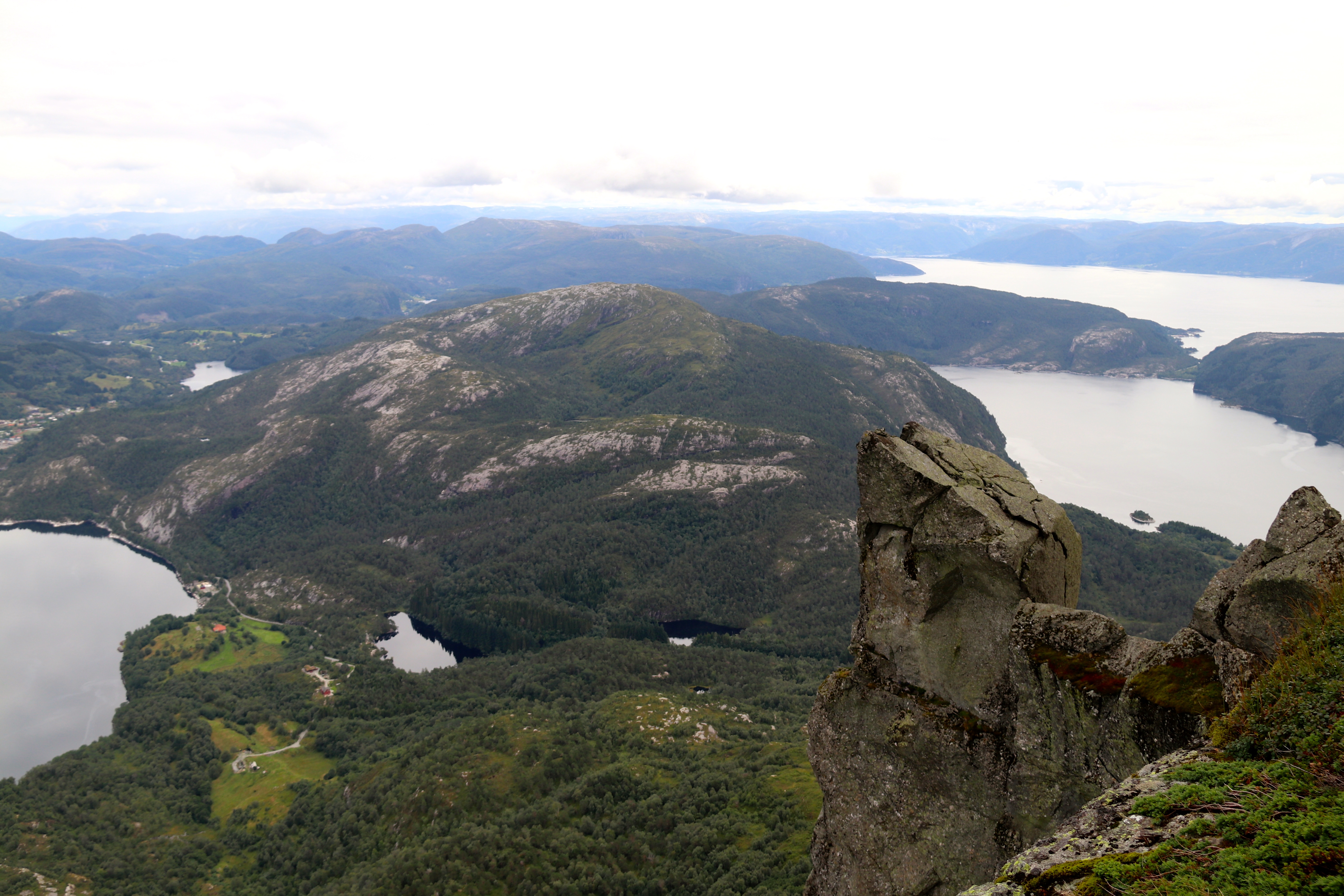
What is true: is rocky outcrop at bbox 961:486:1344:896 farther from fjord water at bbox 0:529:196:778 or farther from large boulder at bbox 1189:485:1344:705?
fjord water at bbox 0:529:196:778

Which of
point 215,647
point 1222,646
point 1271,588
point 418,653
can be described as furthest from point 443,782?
point 215,647

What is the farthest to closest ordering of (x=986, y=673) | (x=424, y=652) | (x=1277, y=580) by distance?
(x=424, y=652) → (x=986, y=673) → (x=1277, y=580)

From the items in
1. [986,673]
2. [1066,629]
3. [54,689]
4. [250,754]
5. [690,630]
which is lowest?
[54,689]

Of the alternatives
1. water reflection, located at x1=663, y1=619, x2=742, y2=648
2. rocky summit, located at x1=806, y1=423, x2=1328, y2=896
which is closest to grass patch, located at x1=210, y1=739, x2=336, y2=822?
water reflection, located at x1=663, y1=619, x2=742, y2=648

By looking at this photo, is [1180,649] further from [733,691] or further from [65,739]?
[65,739]

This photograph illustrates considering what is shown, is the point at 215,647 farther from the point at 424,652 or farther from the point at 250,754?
the point at 250,754
